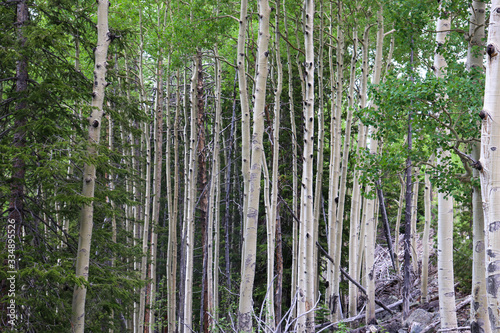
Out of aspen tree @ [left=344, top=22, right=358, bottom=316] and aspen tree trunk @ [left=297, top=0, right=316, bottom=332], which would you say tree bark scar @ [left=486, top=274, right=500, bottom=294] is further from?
aspen tree @ [left=344, top=22, right=358, bottom=316]

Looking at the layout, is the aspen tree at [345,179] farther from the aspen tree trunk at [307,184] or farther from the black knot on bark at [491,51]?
the black knot on bark at [491,51]

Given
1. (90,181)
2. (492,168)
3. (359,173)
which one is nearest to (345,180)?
(359,173)

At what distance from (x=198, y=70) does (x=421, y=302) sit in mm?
7623

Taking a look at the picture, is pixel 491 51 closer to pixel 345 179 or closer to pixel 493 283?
pixel 493 283

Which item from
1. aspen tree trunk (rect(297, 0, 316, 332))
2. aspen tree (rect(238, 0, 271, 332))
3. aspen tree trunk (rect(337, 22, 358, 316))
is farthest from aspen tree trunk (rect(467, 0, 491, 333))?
aspen tree trunk (rect(337, 22, 358, 316))

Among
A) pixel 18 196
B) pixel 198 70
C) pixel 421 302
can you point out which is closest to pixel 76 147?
pixel 18 196

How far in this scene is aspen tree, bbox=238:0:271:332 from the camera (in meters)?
4.94

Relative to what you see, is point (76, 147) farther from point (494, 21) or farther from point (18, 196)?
point (494, 21)

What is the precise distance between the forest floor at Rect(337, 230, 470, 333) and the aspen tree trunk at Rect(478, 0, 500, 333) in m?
3.09

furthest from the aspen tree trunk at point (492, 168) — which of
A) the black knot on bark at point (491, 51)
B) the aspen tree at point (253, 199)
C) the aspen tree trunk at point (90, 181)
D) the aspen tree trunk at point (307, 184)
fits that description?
the aspen tree trunk at point (90, 181)

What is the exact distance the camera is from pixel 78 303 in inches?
206

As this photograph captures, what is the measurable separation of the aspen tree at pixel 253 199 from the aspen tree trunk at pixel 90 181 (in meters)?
1.94

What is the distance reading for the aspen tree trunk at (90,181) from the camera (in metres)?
5.21

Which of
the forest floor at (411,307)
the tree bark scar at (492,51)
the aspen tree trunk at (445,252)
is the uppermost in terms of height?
the tree bark scar at (492,51)
